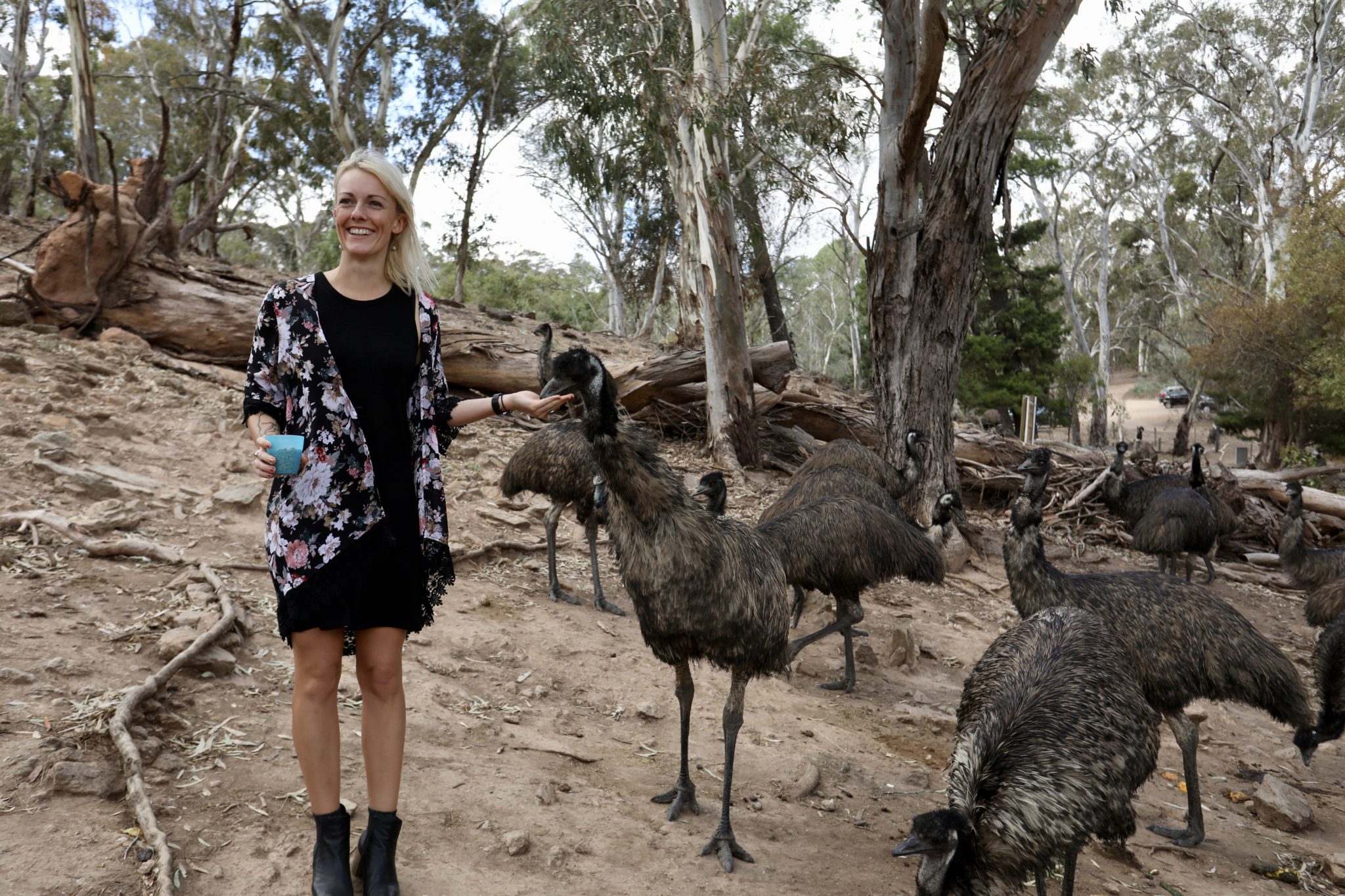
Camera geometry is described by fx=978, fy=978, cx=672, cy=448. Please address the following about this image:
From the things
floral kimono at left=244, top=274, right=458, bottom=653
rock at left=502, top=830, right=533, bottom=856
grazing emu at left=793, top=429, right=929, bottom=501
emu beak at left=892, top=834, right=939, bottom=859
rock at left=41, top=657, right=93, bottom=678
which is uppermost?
floral kimono at left=244, top=274, right=458, bottom=653

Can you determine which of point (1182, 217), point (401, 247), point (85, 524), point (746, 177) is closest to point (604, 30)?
point (746, 177)

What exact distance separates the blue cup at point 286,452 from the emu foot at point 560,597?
416 cm

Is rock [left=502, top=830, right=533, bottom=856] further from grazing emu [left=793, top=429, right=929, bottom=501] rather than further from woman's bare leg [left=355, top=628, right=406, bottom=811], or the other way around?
grazing emu [left=793, top=429, right=929, bottom=501]

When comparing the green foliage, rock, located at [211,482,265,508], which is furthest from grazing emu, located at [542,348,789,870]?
the green foliage

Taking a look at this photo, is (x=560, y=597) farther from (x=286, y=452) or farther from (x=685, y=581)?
(x=286, y=452)

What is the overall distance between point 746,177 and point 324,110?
10.3 meters

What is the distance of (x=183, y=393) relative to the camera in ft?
27.8

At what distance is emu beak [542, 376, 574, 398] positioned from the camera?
3391 mm

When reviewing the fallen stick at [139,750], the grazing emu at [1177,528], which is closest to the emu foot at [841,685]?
the fallen stick at [139,750]

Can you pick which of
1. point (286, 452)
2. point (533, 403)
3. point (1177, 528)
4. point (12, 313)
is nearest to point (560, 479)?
point (533, 403)

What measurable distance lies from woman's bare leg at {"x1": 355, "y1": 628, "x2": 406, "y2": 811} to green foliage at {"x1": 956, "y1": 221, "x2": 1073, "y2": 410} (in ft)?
68.0

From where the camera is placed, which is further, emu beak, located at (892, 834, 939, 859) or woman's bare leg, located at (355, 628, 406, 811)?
woman's bare leg, located at (355, 628, 406, 811)

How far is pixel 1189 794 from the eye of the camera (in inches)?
195

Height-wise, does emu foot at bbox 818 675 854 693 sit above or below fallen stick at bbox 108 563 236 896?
below
